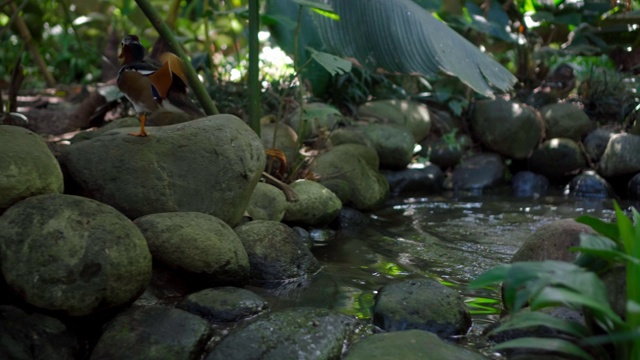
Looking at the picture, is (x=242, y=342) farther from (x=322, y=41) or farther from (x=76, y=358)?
(x=322, y=41)

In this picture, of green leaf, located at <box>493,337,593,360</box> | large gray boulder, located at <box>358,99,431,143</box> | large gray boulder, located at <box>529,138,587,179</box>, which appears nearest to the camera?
green leaf, located at <box>493,337,593,360</box>

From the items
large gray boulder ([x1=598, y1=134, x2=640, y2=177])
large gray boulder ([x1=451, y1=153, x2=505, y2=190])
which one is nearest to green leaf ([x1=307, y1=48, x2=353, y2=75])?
large gray boulder ([x1=451, y1=153, x2=505, y2=190])

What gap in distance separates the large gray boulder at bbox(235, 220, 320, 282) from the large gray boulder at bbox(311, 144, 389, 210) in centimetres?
166

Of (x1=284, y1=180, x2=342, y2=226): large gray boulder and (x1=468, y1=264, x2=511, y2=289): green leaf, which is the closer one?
(x1=468, y1=264, x2=511, y2=289): green leaf

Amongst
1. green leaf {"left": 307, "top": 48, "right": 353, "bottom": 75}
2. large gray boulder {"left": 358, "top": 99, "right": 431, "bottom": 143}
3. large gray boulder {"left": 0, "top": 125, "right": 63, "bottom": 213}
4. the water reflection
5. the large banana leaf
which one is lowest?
the water reflection

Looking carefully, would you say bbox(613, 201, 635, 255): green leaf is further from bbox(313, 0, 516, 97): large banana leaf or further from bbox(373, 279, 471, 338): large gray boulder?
bbox(313, 0, 516, 97): large banana leaf

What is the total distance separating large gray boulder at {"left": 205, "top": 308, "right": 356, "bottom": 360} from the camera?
2738mm

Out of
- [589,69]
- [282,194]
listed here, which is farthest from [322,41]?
[589,69]

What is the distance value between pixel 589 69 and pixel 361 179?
472 centimetres

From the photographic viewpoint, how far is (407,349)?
→ 2.55 m

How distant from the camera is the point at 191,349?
9.30 feet

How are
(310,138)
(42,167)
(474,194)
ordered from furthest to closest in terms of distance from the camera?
(474,194), (310,138), (42,167)

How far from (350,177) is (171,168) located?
2.29 m

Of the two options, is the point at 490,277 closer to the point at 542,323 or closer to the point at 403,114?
the point at 542,323
